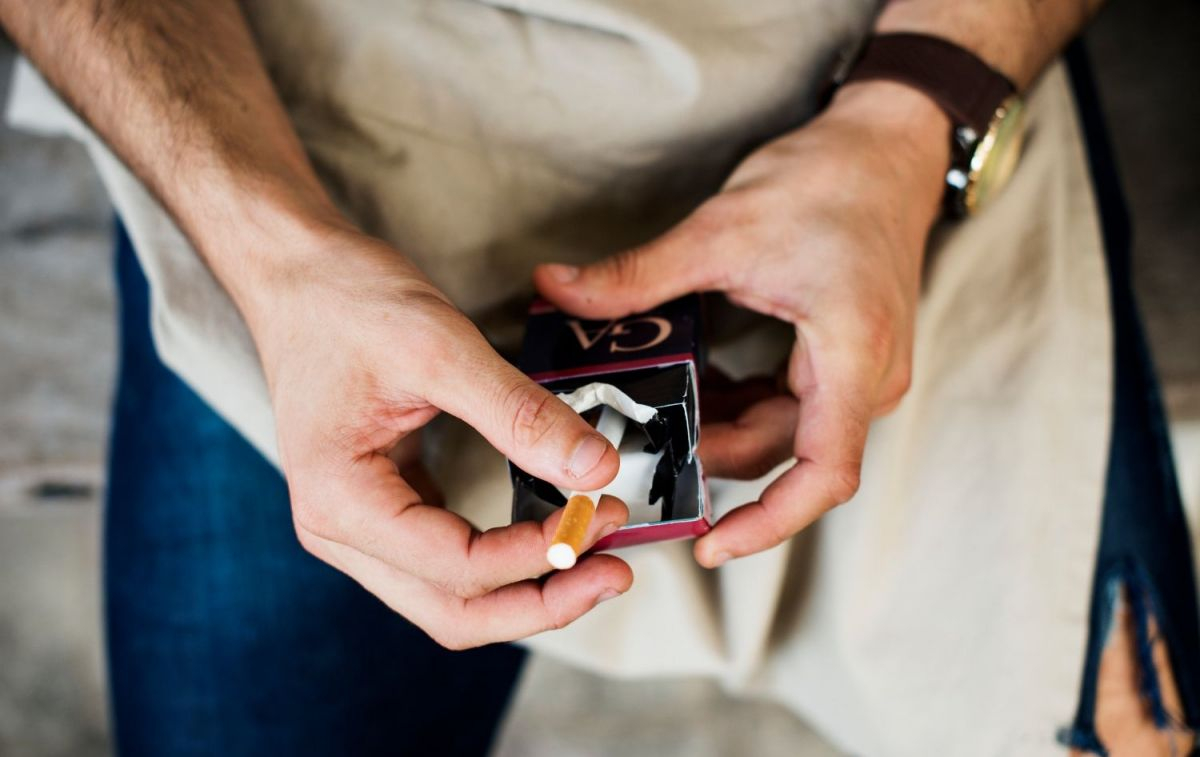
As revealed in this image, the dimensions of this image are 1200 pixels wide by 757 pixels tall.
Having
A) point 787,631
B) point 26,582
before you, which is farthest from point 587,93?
point 26,582

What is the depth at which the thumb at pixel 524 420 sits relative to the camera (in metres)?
0.45

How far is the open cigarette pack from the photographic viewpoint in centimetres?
52

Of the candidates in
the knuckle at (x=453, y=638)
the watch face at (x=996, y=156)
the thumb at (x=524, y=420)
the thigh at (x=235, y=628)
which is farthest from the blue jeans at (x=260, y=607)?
the thumb at (x=524, y=420)

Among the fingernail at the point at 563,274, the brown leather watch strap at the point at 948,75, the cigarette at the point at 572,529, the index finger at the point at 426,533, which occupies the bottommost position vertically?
the index finger at the point at 426,533

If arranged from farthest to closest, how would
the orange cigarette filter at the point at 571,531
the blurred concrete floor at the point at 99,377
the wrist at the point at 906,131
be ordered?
the blurred concrete floor at the point at 99,377
the wrist at the point at 906,131
the orange cigarette filter at the point at 571,531

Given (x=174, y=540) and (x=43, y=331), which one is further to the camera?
(x=43, y=331)

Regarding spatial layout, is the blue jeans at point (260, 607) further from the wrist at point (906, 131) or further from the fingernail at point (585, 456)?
the fingernail at point (585, 456)

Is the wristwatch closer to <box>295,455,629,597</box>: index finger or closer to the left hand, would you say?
the left hand

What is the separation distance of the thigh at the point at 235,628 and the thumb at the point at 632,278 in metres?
0.31

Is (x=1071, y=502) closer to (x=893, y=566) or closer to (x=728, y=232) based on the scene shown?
(x=893, y=566)

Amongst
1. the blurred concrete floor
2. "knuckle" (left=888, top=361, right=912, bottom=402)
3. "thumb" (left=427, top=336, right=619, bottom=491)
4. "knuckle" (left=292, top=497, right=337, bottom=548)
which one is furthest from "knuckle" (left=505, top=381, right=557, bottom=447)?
the blurred concrete floor

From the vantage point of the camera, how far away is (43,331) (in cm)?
104

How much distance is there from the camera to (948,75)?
0.69 metres

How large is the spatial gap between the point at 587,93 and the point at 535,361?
217 mm
